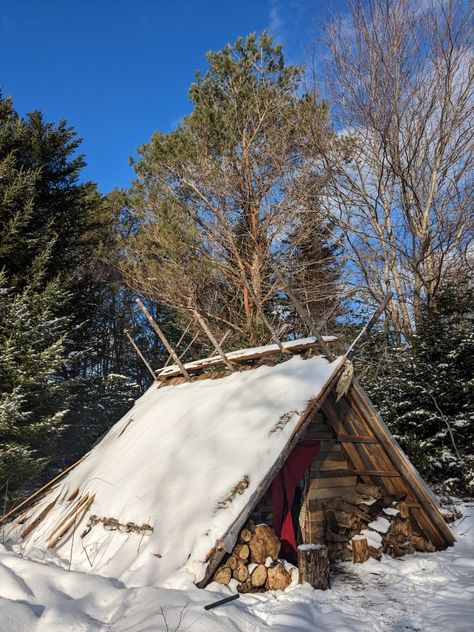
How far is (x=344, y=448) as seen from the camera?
273 inches

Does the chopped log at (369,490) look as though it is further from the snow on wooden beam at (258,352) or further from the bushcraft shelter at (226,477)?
the snow on wooden beam at (258,352)

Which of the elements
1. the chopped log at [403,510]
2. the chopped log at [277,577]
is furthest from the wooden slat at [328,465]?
the chopped log at [277,577]

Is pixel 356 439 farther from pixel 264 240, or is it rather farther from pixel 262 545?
pixel 264 240

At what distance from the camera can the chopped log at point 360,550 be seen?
20.4 feet

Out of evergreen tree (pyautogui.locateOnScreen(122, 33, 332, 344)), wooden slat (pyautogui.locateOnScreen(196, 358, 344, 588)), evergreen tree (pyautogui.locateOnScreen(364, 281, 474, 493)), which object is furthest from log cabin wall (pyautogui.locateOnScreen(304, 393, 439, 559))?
evergreen tree (pyautogui.locateOnScreen(122, 33, 332, 344))

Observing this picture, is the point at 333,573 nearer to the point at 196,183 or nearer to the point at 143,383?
the point at 196,183

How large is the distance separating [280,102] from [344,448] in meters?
13.2

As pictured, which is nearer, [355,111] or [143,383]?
[355,111]

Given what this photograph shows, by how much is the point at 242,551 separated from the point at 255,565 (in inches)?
8.0

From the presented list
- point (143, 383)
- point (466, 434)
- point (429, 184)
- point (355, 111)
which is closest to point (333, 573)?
point (466, 434)

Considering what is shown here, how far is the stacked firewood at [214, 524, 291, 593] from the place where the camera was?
15.7 ft

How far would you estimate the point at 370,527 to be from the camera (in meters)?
6.45

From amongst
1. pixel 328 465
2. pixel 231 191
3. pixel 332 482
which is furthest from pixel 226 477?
pixel 231 191

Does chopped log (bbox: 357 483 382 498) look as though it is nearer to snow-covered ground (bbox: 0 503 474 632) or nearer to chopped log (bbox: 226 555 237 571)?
snow-covered ground (bbox: 0 503 474 632)
